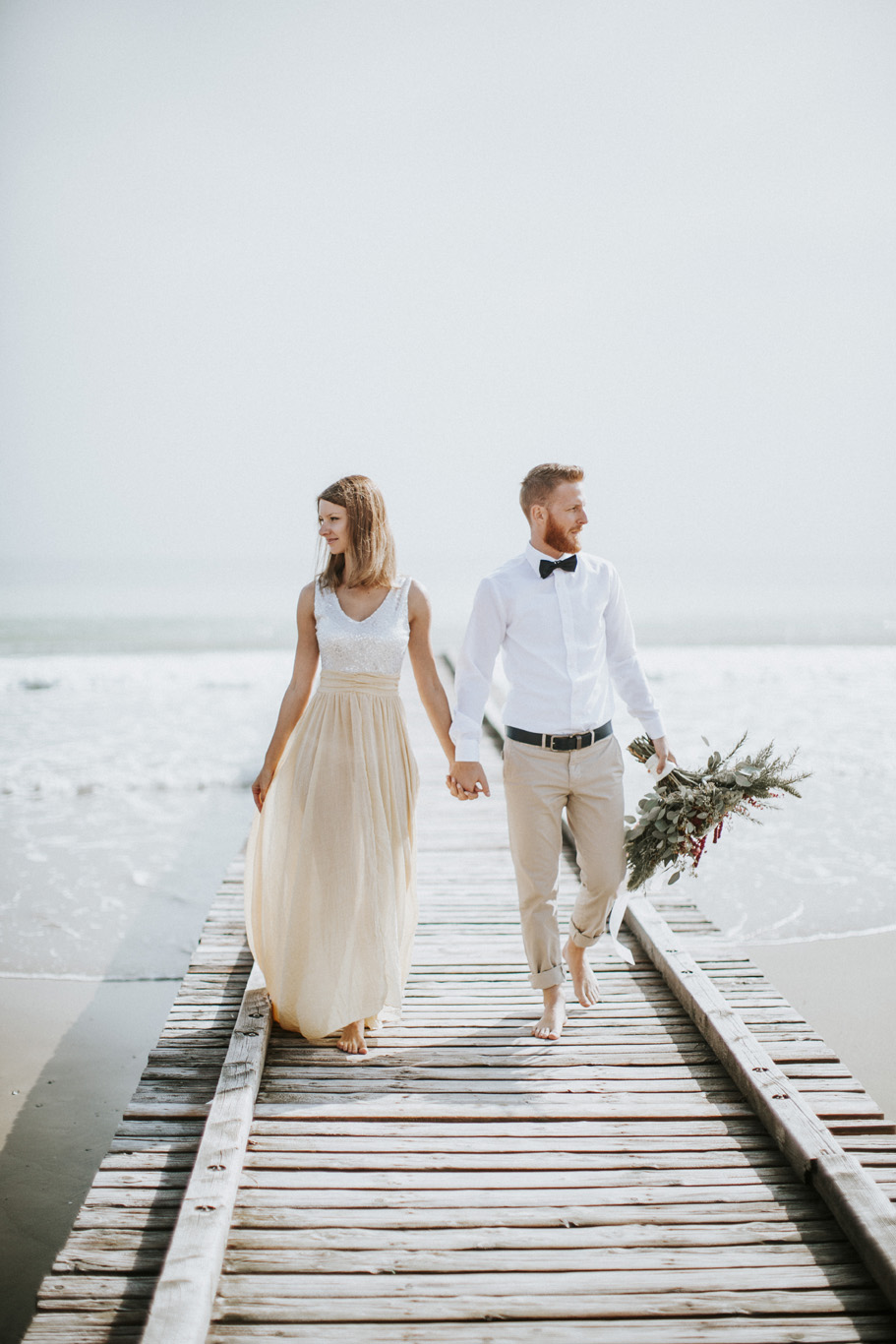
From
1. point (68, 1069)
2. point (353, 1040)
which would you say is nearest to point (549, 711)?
point (353, 1040)

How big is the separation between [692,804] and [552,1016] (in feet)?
3.17

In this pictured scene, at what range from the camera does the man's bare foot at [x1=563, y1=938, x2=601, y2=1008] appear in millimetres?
3758

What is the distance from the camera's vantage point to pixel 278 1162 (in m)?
2.77

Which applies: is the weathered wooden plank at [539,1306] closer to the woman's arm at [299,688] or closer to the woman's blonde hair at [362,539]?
the woman's arm at [299,688]

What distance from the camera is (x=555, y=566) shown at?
3.46 m

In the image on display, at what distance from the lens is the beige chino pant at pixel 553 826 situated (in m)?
3.48

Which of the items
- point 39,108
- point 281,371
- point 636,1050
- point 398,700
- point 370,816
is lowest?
point 636,1050

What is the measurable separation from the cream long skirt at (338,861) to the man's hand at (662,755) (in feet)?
3.13

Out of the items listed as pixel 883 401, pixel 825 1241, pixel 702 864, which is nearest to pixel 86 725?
pixel 702 864

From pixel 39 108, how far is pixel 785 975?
196872 millimetres

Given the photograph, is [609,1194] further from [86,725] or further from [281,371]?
[281,371]

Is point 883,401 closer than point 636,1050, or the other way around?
point 636,1050

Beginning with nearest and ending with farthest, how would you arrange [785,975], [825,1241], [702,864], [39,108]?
1. [825,1241]
2. [785,975]
3. [702,864]
4. [39,108]

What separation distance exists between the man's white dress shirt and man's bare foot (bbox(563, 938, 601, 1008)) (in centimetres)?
92
